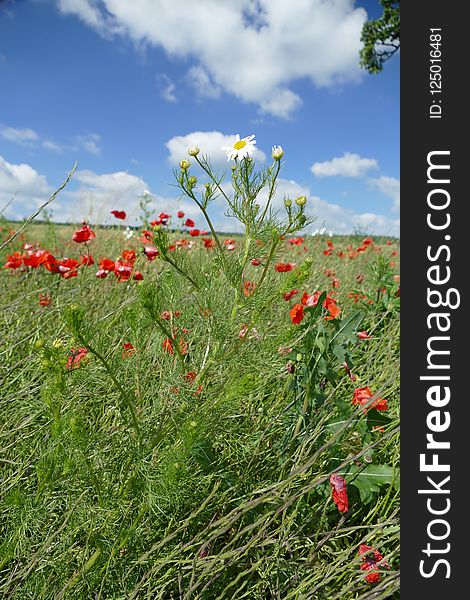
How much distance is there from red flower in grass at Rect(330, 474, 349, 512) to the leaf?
9 centimetres

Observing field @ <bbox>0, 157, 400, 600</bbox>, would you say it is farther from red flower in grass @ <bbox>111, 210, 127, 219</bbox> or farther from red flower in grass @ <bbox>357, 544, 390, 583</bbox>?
red flower in grass @ <bbox>111, 210, 127, 219</bbox>

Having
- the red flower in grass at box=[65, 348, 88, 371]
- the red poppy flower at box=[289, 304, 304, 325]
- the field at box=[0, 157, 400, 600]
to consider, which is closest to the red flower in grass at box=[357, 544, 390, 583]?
the field at box=[0, 157, 400, 600]

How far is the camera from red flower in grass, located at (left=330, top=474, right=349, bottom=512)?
4.22ft

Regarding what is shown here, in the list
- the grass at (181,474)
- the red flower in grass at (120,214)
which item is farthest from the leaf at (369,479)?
the red flower in grass at (120,214)

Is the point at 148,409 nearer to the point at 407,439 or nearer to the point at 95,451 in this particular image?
the point at 95,451

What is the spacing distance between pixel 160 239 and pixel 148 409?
43cm

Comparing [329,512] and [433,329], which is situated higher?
[433,329]

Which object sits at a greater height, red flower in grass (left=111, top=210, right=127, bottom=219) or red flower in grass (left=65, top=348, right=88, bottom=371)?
red flower in grass (left=111, top=210, right=127, bottom=219)

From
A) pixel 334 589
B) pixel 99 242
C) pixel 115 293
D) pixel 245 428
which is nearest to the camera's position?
pixel 334 589

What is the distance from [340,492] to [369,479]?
16 centimetres

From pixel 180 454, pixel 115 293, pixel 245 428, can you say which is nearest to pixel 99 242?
pixel 115 293

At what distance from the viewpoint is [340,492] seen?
50.8 inches

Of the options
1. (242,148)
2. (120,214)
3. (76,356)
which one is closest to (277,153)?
(242,148)

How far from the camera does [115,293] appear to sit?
8.81ft
